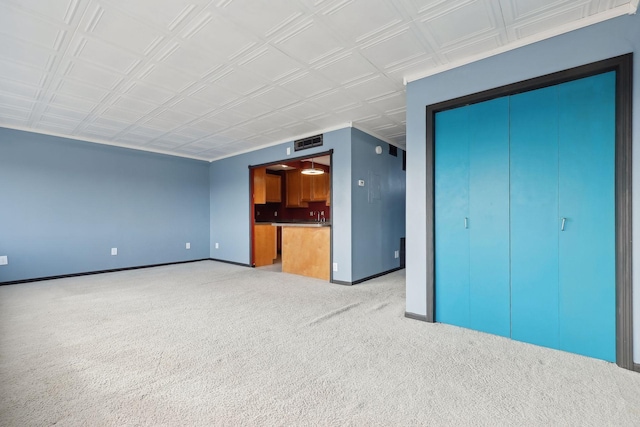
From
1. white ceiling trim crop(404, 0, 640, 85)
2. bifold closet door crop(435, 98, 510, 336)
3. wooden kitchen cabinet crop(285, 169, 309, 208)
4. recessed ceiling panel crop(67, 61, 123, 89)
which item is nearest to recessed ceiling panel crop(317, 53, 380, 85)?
white ceiling trim crop(404, 0, 640, 85)

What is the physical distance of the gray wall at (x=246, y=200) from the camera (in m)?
4.59

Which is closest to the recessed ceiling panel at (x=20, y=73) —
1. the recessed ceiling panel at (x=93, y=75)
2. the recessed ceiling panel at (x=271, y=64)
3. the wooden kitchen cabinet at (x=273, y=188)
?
the recessed ceiling panel at (x=93, y=75)

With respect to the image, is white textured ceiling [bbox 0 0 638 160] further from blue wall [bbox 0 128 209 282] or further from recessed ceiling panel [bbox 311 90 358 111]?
blue wall [bbox 0 128 209 282]

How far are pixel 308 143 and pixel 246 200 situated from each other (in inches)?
78.4

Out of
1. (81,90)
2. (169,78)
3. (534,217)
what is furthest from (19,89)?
(534,217)

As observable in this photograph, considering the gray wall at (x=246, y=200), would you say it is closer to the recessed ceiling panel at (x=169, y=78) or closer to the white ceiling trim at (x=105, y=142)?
the white ceiling trim at (x=105, y=142)

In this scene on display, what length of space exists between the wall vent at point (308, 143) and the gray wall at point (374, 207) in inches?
25.6

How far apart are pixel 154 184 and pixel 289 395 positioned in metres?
5.74

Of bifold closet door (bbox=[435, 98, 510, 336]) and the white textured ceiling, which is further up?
the white textured ceiling

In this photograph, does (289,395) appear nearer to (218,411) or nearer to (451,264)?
(218,411)

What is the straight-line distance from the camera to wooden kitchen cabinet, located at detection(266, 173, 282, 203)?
26.7 feet

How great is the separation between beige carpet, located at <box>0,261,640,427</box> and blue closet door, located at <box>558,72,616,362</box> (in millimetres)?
233

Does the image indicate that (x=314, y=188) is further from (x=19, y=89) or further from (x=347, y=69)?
(x=19, y=89)

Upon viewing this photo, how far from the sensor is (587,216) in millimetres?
2213
